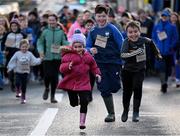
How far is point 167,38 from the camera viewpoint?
18.1 metres

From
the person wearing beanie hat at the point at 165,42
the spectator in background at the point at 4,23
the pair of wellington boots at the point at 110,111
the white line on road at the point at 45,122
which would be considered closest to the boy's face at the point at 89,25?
the white line on road at the point at 45,122

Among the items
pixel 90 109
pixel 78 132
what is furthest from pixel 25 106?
pixel 78 132

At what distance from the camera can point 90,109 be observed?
14.2 m

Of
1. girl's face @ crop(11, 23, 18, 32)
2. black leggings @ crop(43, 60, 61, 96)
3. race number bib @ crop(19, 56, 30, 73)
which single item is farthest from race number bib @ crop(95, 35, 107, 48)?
girl's face @ crop(11, 23, 18, 32)

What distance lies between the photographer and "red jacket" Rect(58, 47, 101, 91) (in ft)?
37.9

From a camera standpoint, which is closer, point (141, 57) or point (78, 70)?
point (78, 70)

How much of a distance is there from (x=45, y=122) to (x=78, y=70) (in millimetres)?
1232

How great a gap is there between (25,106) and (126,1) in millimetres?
32250

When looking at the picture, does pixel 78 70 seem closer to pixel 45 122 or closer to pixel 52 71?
pixel 45 122

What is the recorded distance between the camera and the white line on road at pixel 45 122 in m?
11.2

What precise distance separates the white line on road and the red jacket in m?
0.69

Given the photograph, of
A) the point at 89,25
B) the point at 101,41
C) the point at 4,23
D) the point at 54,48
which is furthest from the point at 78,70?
the point at 4,23

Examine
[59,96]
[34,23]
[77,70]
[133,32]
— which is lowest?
[59,96]

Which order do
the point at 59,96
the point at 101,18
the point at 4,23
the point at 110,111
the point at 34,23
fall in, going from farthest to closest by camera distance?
the point at 34,23
the point at 4,23
the point at 59,96
the point at 110,111
the point at 101,18
